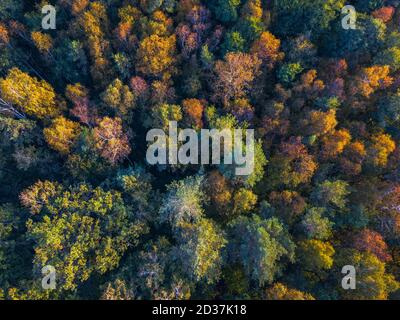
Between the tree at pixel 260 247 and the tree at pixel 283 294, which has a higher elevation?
the tree at pixel 260 247

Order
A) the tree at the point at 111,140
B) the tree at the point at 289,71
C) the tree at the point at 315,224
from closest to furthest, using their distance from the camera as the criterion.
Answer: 1. the tree at the point at 315,224
2. the tree at the point at 111,140
3. the tree at the point at 289,71

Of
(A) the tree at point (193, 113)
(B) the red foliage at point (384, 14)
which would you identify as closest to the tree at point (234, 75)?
(A) the tree at point (193, 113)

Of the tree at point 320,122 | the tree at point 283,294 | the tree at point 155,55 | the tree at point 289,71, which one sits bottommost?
the tree at point 283,294

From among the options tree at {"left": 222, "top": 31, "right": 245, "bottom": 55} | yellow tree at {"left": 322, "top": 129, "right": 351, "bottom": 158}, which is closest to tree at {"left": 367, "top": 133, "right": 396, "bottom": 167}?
yellow tree at {"left": 322, "top": 129, "right": 351, "bottom": 158}

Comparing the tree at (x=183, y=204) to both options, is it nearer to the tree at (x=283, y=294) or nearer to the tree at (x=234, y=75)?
the tree at (x=283, y=294)

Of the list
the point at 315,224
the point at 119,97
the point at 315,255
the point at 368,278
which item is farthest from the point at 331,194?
the point at 119,97

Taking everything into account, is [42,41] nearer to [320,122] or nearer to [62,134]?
[62,134]

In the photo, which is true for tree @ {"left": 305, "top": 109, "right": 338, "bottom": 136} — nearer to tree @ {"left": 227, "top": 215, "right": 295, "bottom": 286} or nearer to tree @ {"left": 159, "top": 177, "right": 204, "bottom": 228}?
tree @ {"left": 227, "top": 215, "right": 295, "bottom": 286}
